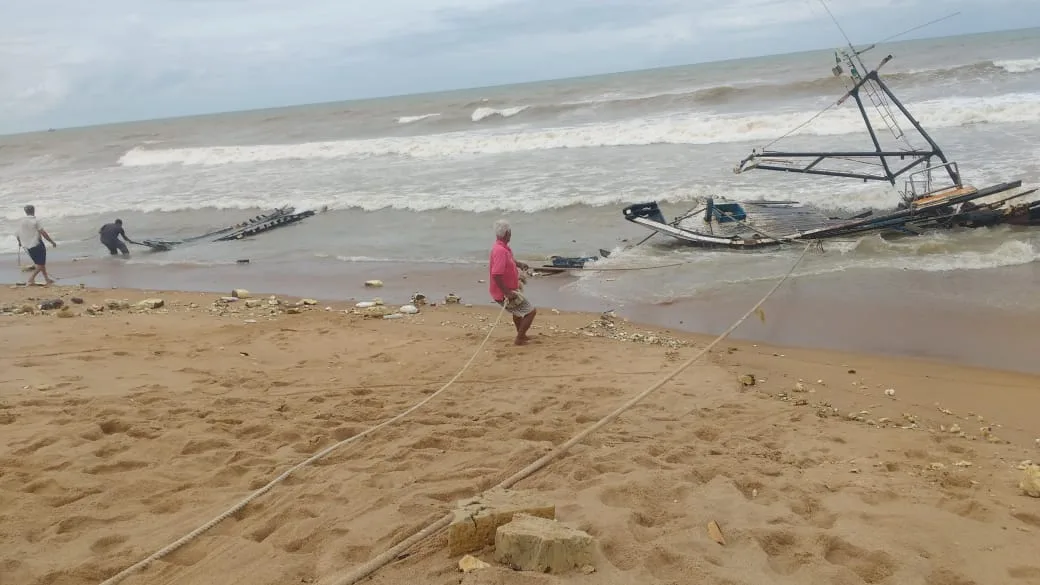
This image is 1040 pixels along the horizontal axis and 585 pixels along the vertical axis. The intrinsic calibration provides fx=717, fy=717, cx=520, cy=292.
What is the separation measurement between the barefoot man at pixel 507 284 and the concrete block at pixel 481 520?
4.32m

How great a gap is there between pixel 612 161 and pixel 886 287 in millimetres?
14071

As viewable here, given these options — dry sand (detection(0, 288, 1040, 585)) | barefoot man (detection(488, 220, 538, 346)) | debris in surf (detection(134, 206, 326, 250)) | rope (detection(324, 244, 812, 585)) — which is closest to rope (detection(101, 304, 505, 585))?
dry sand (detection(0, 288, 1040, 585))

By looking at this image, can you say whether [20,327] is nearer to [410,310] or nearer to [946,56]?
[410,310]

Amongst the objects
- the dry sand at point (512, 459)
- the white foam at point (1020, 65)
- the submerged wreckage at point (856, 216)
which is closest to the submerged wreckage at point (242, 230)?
the dry sand at point (512, 459)

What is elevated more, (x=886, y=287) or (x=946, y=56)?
(x=946, y=56)

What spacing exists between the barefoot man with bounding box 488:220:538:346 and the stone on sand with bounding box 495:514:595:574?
4.60 metres

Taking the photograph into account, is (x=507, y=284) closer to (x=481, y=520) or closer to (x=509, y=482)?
(x=509, y=482)

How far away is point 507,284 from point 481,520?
4533 millimetres

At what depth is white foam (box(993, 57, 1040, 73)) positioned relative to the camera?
102ft

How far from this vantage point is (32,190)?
30.3 meters

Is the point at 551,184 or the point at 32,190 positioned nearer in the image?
the point at 551,184

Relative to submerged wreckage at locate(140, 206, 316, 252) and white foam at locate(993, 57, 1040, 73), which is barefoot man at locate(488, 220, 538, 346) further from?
white foam at locate(993, 57, 1040, 73)

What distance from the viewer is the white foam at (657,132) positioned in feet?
73.7

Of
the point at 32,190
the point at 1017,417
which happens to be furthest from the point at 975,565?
the point at 32,190
